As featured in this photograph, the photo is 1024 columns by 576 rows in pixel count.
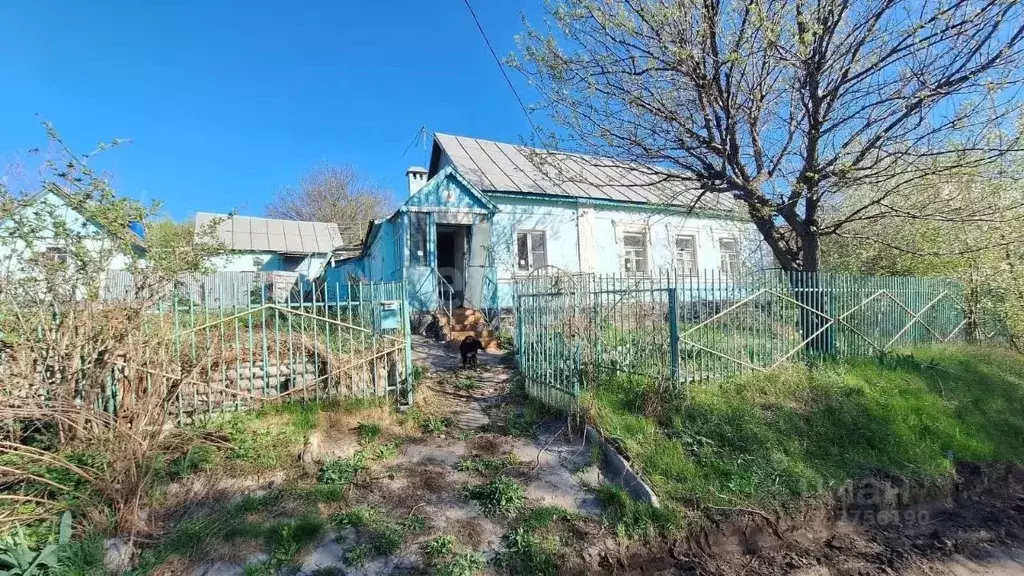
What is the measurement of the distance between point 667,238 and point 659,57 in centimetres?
885

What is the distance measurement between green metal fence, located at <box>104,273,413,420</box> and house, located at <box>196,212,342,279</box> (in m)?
16.8

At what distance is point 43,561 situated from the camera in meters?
2.94

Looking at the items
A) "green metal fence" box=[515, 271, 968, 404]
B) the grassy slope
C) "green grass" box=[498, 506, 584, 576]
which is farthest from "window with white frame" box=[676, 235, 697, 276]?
"green grass" box=[498, 506, 584, 576]

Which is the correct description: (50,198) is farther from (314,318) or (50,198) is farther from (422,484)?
(422,484)

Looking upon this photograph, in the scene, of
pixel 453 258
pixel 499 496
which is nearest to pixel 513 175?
pixel 453 258

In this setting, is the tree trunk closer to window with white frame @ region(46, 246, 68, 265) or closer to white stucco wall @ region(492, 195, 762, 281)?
white stucco wall @ region(492, 195, 762, 281)

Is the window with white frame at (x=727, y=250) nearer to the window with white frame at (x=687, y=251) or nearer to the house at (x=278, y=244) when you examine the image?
the window with white frame at (x=687, y=251)

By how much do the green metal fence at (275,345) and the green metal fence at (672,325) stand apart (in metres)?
1.85

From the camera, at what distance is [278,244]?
73.4 ft

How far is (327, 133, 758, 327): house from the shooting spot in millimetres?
11000

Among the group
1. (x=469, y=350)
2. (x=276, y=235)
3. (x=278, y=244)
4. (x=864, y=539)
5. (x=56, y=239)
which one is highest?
(x=276, y=235)

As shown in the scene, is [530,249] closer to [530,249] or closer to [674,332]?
[530,249]

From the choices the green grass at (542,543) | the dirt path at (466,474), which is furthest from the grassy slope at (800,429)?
the green grass at (542,543)

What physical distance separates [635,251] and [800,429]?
32.6 ft
